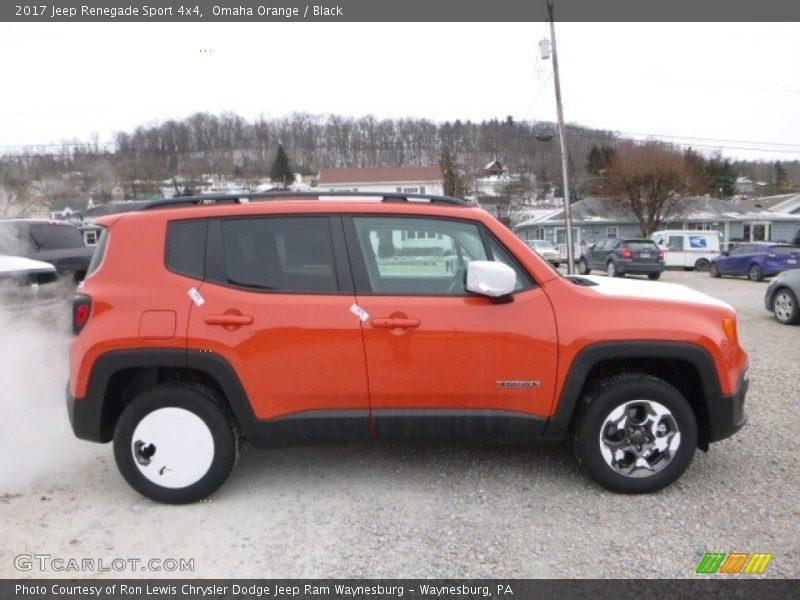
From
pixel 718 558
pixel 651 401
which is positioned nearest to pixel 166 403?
pixel 651 401

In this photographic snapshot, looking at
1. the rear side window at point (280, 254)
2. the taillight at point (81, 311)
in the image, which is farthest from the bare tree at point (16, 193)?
the rear side window at point (280, 254)

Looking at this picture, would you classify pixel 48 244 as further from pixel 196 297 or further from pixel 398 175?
pixel 398 175

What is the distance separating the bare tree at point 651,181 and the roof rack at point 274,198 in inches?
1492

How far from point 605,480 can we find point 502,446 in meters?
0.88

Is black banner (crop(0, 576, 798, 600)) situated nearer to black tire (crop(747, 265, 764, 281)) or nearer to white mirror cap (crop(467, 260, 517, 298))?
white mirror cap (crop(467, 260, 517, 298))

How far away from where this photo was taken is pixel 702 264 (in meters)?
25.6

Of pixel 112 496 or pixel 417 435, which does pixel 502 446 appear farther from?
pixel 112 496

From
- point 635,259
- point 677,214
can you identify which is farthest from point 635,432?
point 677,214

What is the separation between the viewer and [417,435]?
3.34 metres

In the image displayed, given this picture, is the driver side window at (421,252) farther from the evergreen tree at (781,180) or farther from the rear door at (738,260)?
the evergreen tree at (781,180)

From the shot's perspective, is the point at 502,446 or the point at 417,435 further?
the point at 502,446

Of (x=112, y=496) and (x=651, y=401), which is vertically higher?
(x=651, y=401)

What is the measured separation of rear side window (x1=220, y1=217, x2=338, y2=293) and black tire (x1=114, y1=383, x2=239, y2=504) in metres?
0.77

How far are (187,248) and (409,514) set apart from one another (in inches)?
80.4
